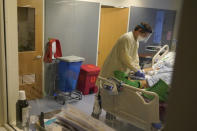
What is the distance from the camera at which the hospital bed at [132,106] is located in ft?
5.42

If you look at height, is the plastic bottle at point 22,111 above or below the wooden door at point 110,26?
below

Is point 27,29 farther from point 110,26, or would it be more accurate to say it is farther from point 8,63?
point 8,63

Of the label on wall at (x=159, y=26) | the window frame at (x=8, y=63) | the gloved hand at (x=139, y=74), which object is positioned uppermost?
the label on wall at (x=159, y=26)

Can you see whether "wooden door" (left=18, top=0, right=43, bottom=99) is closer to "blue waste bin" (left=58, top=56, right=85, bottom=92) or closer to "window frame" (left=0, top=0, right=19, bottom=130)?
"blue waste bin" (left=58, top=56, right=85, bottom=92)

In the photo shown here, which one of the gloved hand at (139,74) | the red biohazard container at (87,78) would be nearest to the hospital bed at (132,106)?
the gloved hand at (139,74)

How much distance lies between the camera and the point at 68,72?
→ 3.43 metres

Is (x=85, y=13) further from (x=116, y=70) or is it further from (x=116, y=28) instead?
(x=116, y=70)

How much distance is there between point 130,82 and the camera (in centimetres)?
201

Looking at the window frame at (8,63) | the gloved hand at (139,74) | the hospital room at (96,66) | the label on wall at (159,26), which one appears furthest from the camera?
Result: the label on wall at (159,26)

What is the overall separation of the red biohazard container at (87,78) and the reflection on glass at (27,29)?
978 millimetres

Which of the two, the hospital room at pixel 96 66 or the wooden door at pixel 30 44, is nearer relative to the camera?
the hospital room at pixel 96 66

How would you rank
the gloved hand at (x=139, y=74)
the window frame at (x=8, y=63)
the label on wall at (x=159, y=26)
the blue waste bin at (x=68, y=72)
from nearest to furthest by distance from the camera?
1. the window frame at (x=8, y=63)
2. the gloved hand at (x=139, y=74)
3. the blue waste bin at (x=68, y=72)
4. the label on wall at (x=159, y=26)

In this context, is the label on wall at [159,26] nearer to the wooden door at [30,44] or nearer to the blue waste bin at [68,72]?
the blue waste bin at [68,72]

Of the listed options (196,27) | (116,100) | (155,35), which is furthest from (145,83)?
(155,35)
